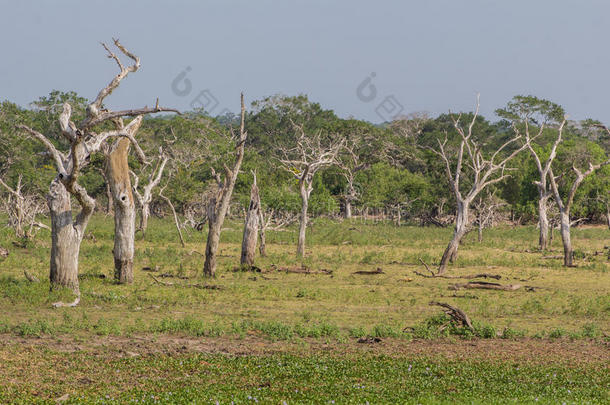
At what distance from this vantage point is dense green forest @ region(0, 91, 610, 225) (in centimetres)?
4700

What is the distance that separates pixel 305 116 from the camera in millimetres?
87875

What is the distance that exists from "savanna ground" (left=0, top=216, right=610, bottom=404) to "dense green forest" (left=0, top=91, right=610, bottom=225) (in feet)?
63.4

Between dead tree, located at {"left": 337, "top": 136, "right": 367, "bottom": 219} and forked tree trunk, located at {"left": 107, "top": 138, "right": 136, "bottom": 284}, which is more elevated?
dead tree, located at {"left": 337, "top": 136, "right": 367, "bottom": 219}

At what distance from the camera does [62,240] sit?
19000 millimetres

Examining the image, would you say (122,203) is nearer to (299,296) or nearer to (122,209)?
(122,209)

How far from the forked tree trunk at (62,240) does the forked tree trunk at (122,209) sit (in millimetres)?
2781

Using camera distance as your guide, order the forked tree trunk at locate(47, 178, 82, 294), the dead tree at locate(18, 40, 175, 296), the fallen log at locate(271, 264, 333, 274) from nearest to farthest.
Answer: the dead tree at locate(18, 40, 175, 296)
the forked tree trunk at locate(47, 178, 82, 294)
the fallen log at locate(271, 264, 333, 274)

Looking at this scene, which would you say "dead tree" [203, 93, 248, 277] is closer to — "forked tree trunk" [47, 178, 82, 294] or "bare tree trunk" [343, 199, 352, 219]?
"forked tree trunk" [47, 178, 82, 294]

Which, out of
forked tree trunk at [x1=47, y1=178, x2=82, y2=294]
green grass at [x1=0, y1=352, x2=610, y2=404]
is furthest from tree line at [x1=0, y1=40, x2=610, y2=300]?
green grass at [x1=0, y1=352, x2=610, y2=404]

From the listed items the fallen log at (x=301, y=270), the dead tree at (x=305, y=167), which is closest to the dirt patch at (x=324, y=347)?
the fallen log at (x=301, y=270)

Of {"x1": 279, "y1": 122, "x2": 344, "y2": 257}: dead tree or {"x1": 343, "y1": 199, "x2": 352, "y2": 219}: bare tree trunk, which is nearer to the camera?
{"x1": 279, "y1": 122, "x2": 344, "y2": 257}: dead tree

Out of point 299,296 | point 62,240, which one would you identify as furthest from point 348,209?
point 62,240

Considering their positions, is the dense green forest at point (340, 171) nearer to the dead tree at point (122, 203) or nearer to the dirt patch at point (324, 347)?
the dead tree at point (122, 203)

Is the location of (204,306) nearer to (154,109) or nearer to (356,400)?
(154,109)
